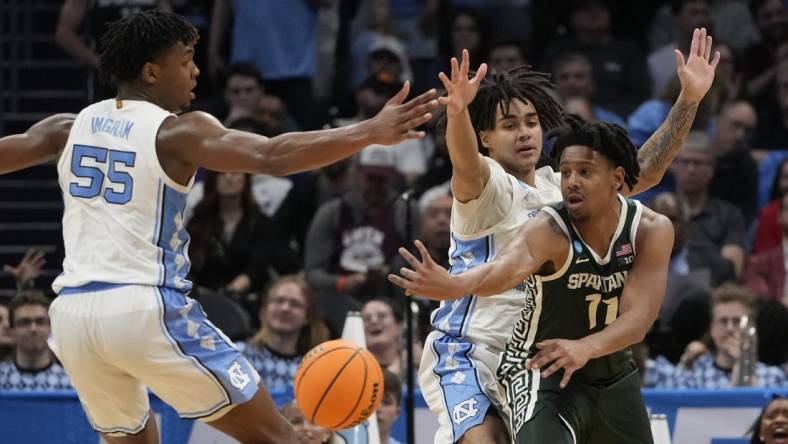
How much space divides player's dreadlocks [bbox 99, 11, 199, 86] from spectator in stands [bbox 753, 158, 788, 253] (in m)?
6.51

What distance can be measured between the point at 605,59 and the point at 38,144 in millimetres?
7814

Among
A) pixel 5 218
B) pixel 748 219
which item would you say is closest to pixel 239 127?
pixel 5 218

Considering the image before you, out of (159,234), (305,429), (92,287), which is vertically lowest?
(305,429)

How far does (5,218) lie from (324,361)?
6359mm

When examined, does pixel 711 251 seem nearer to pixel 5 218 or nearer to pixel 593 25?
pixel 593 25

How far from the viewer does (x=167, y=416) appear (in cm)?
898

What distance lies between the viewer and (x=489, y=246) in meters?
6.75

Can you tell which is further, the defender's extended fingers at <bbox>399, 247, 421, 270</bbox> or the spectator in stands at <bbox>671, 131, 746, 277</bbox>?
the spectator in stands at <bbox>671, 131, 746, 277</bbox>

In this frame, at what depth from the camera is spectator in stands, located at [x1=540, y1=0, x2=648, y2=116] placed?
13328 mm

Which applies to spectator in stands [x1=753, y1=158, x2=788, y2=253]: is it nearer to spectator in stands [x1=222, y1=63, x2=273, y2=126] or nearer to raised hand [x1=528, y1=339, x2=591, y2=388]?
spectator in stands [x1=222, y1=63, x2=273, y2=126]

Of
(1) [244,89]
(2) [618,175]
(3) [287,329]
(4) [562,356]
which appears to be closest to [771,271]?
(3) [287,329]

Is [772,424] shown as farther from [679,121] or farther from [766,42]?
[766,42]

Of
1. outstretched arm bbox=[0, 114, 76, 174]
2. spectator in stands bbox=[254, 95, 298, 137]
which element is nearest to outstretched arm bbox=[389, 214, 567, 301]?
outstretched arm bbox=[0, 114, 76, 174]

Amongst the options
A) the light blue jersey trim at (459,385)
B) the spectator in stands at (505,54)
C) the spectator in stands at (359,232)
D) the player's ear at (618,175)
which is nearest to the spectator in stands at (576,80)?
the spectator in stands at (505,54)
